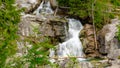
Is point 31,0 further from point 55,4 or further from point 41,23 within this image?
point 41,23

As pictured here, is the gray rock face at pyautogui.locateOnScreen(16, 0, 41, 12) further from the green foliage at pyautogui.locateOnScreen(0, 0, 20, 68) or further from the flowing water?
the green foliage at pyautogui.locateOnScreen(0, 0, 20, 68)

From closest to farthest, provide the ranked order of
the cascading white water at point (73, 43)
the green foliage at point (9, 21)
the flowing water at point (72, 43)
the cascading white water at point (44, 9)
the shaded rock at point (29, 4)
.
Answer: the green foliage at point (9, 21) < the flowing water at point (72, 43) < the cascading white water at point (73, 43) < the shaded rock at point (29, 4) < the cascading white water at point (44, 9)

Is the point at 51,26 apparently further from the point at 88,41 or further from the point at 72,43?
the point at 88,41

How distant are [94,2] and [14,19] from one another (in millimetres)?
11626

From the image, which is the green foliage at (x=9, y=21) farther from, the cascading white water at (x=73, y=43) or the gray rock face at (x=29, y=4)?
the gray rock face at (x=29, y=4)

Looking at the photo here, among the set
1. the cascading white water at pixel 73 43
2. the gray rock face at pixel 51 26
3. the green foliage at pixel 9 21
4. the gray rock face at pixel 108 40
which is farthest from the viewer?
the gray rock face at pixel 51 26

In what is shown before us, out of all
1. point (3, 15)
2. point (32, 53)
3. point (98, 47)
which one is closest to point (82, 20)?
point (98, 47)

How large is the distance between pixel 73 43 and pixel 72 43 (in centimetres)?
6

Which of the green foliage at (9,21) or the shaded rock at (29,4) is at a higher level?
the green foliage at (9,21)

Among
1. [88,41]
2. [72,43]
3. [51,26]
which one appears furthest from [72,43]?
[51,26]

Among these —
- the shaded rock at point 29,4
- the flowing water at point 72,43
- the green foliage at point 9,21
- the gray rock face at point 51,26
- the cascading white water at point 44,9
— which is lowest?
the flowing water at point 72,43

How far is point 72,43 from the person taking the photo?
18922 mm

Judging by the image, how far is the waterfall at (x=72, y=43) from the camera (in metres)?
18.2

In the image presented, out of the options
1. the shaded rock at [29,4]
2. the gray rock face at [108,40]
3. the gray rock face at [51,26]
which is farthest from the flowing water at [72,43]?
the gray rock face at [108,40]
